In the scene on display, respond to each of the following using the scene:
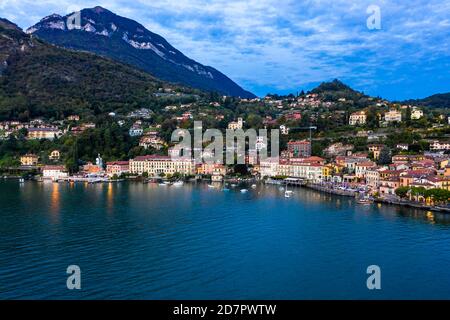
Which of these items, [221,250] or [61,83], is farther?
[61,83]

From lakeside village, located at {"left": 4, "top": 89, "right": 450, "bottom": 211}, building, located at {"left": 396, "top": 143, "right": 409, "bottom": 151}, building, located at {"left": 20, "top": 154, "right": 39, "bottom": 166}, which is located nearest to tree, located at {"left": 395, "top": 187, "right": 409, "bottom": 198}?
lakeside village, located at {"left": 4, "top": 89, "right": 450, "bottom": 211}

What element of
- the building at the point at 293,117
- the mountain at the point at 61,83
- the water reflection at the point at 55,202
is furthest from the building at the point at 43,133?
the building at the point at 293,117

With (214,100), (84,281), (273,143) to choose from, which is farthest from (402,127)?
(84,281)

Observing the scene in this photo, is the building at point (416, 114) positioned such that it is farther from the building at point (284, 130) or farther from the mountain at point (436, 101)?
the mountain at point (436, 101)

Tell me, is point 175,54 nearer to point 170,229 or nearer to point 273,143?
point 273,143

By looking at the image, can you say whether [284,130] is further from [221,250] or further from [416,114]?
[221,250]

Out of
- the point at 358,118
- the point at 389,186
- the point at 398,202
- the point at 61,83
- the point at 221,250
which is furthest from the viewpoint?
the point at 61,83

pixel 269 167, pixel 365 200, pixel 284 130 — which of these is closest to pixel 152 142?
pixel 284 130
